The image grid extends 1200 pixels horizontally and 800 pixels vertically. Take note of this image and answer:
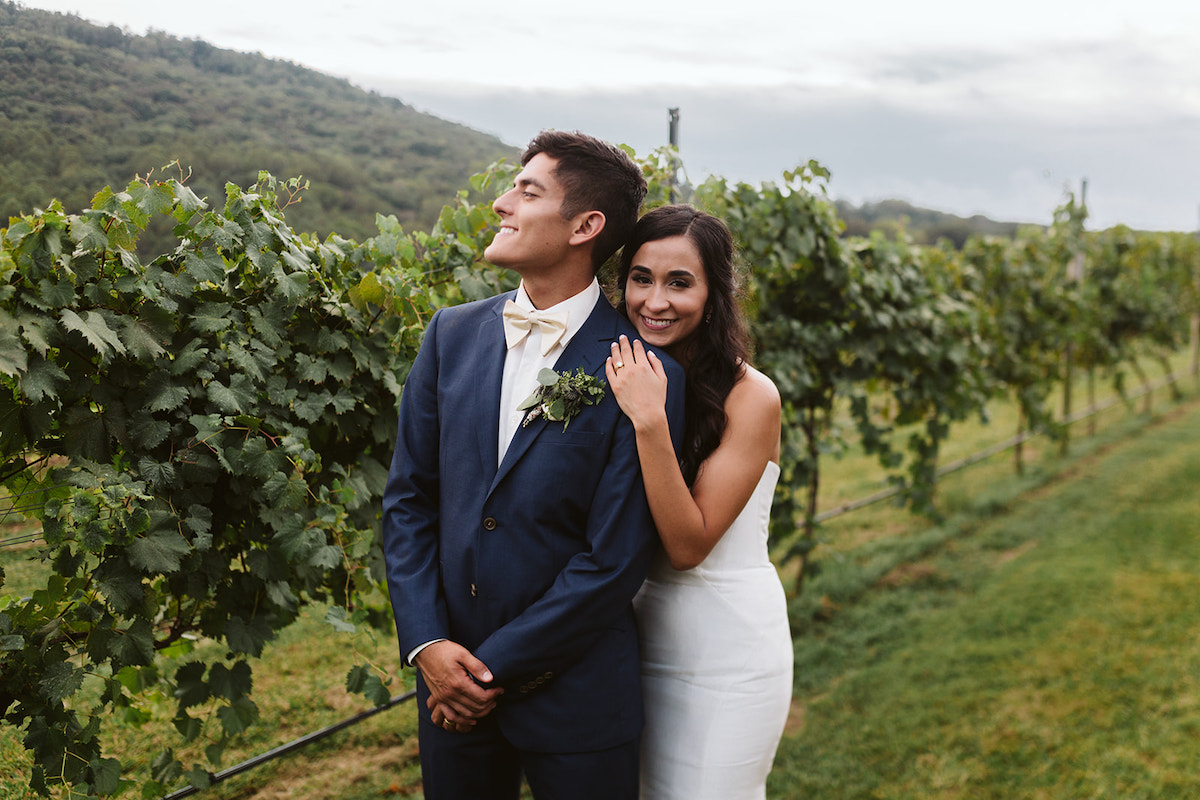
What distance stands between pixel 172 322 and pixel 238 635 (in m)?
0.89

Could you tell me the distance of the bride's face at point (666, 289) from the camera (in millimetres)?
1936

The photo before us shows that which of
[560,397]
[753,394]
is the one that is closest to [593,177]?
[560,397]

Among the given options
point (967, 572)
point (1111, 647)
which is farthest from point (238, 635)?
point (967, 572)

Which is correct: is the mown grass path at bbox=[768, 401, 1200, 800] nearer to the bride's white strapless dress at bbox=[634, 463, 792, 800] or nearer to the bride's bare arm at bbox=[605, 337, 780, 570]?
the bride's white strapless dress at bbox=[634, 463, 792, 800]

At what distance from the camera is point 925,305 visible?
5.09 metres

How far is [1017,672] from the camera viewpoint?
4.77 meters

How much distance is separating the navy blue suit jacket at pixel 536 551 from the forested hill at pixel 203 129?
3.16ft

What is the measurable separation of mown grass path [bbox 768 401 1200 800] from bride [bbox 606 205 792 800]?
203 centimetres

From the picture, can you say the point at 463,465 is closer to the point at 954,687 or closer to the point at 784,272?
the point at 784,272

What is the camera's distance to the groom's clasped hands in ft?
5.63

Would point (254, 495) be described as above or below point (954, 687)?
above

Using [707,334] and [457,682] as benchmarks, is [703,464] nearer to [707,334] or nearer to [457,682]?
[707,334]

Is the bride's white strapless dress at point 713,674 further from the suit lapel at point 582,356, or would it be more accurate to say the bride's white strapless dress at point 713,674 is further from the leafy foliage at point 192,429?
the leafy foliage at point 192,429

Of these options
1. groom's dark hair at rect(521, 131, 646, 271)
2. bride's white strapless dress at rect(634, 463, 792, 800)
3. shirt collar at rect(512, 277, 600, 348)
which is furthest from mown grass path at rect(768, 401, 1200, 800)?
groom's dark hair at rect(521, 131, 646, 271)
